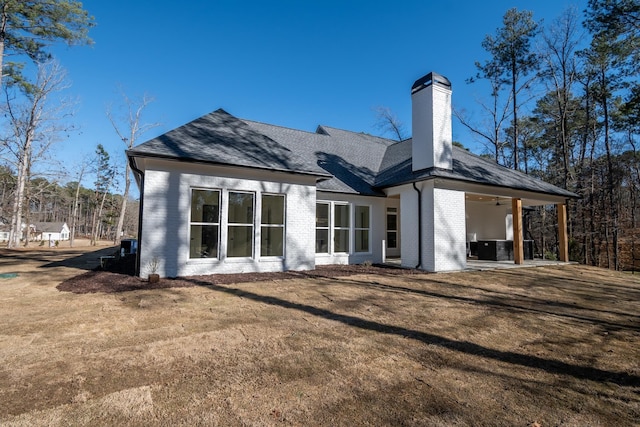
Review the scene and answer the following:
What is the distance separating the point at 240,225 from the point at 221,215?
63 cm

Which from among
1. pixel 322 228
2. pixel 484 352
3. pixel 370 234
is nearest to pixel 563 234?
pixel 370 234

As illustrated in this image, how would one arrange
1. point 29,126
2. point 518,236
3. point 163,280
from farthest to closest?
point 29,126, point 518,236, point 163,280

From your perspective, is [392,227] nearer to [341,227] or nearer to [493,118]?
[341,227]

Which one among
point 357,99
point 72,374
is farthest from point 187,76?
point 72,374

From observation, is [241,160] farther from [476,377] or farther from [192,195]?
[476,377]

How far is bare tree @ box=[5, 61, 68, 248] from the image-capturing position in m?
19.9

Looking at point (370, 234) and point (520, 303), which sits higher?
point (370, 234)

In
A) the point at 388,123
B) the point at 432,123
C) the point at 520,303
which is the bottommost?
the point at 520,303

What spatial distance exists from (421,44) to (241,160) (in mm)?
13983

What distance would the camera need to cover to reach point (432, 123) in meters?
10.4

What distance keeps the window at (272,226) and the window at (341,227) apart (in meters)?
2.69

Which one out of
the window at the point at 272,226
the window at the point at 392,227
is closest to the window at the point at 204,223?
the window at the point at 272,226

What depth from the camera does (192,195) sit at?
8086 millimetres

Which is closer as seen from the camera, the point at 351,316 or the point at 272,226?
the point at 351,316
